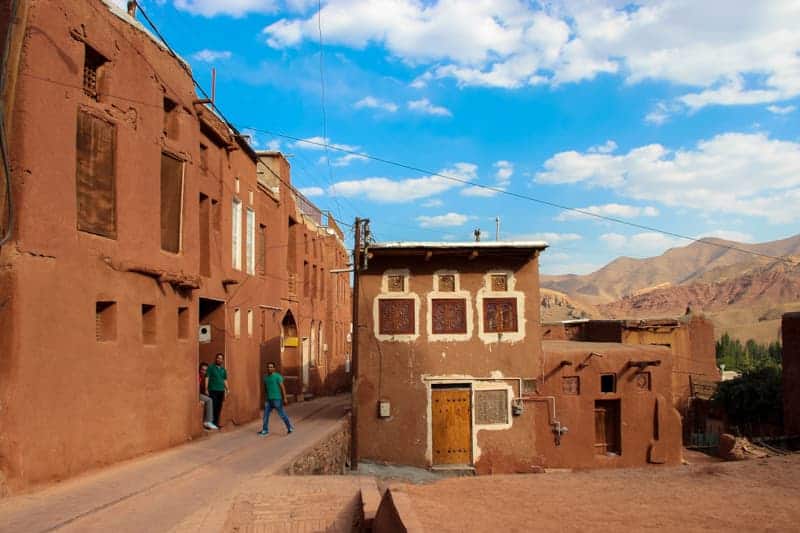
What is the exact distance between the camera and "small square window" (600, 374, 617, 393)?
20.5 metres

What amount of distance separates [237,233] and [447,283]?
6.15 metres

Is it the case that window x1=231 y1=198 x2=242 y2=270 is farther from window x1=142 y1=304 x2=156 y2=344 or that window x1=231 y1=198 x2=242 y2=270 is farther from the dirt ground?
the dirt ground

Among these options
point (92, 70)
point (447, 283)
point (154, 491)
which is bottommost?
point (154, 491)

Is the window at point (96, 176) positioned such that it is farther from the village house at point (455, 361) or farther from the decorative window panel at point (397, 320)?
the decorative window panel at point (397, 320)

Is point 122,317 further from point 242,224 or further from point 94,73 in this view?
point 242,224

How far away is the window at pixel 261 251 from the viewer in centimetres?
2189

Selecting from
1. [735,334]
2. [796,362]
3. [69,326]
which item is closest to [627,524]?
[69,326]

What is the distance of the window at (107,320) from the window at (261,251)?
9.79 meters

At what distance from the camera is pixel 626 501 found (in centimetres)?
900

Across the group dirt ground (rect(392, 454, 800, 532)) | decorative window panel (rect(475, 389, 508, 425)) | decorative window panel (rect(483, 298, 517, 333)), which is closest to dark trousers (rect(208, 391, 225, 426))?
decorative window panel (rect(475, 389, 508, 425))

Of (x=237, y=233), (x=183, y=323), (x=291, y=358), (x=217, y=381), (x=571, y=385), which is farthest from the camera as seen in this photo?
(x=291, y=358)

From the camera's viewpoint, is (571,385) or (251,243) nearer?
(571,385)

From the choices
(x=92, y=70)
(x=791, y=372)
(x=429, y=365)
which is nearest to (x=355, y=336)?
(x=429, y=365)

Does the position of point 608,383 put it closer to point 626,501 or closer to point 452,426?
point 452,426
